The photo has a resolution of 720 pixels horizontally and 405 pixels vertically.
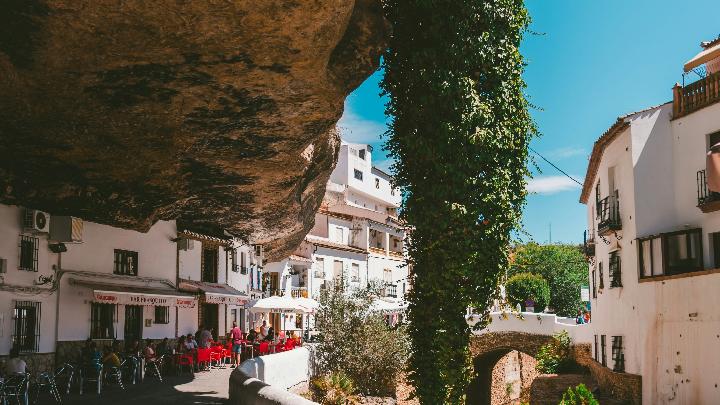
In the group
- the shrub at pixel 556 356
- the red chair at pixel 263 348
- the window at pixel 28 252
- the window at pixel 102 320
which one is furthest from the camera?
the shrub at pixel 556 356

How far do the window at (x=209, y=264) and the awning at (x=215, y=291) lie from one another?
460mm

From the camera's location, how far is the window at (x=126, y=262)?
20.4 meters

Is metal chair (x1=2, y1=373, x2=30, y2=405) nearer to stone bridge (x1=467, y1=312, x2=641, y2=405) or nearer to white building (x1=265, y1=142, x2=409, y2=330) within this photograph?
stone bridge (x1=467, y1=312, x2=641, y2=405)

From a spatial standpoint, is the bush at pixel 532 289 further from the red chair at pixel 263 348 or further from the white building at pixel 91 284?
the red chair at pixel 263 348

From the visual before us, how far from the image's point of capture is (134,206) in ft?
55.1

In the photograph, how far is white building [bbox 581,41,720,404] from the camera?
20938 millimetres

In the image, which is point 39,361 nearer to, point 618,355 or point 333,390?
point 333,390

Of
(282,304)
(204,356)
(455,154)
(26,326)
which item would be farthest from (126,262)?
(455,154)

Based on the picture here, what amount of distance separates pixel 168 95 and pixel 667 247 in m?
18.6

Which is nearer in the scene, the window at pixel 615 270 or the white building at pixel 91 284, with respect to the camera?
the white building at pixel 91 284

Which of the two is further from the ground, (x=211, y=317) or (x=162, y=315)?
(x=162, y=315)

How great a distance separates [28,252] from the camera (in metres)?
16.4

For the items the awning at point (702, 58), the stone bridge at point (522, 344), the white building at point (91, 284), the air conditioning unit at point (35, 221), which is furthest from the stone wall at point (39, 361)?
the awning at point (702, 58)

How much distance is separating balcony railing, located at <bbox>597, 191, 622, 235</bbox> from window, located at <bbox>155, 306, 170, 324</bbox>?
16.7 metres
